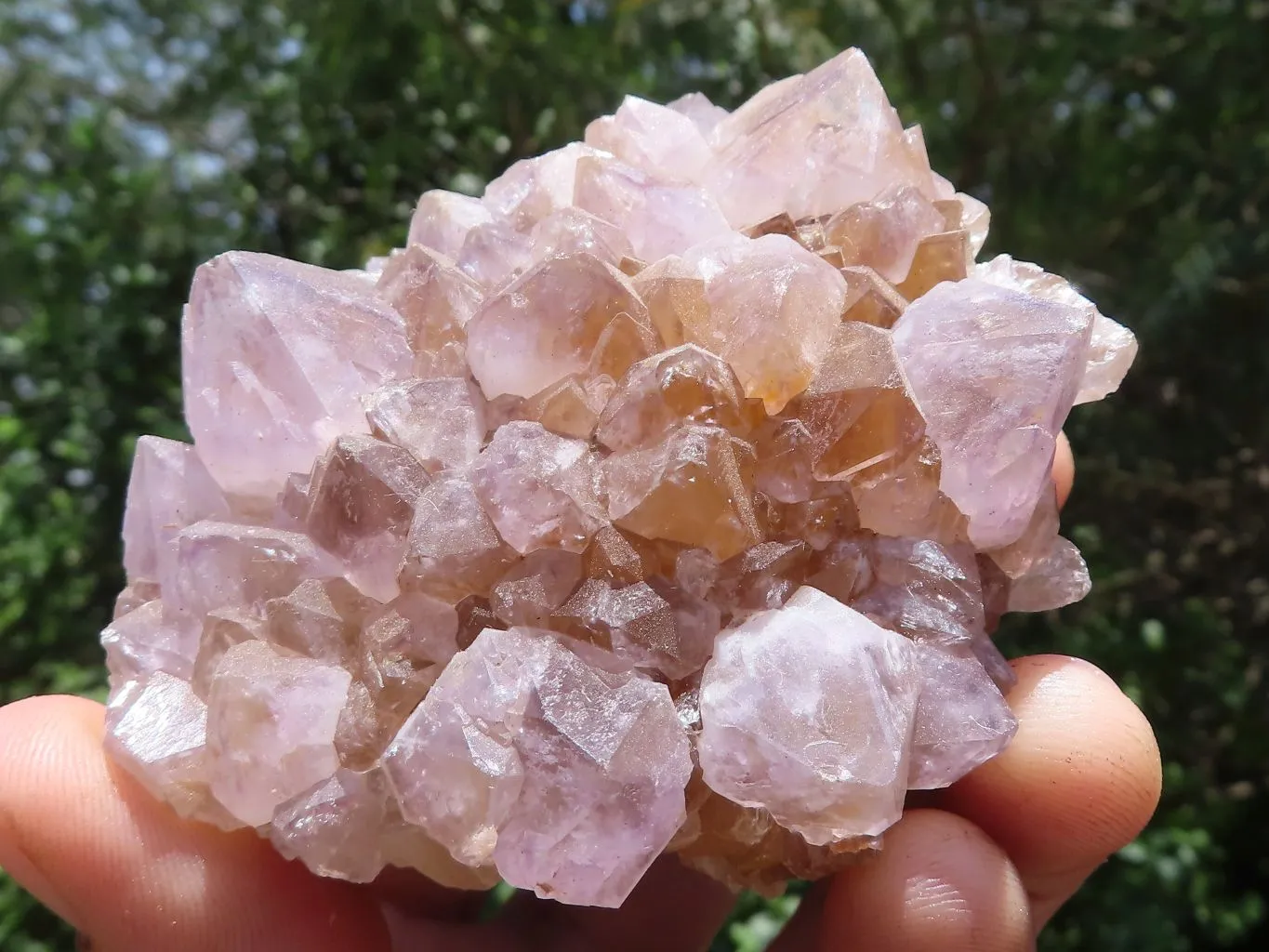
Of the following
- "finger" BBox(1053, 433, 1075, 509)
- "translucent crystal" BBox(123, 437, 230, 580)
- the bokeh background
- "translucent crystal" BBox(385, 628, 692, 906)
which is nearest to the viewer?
"translucent crystal" BBox(385, 628, 692, 906)

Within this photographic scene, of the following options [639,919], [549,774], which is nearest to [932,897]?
[549,774]

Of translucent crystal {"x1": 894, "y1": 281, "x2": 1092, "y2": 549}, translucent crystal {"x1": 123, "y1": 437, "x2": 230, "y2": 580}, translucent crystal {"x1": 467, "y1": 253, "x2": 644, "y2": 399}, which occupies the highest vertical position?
translucent crystal {"x1": 467, "y1": 253, "x2": 644, "y2": 399}

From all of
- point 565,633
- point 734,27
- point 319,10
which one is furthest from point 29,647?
point 734,27

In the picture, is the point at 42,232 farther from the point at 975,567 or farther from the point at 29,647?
the point at 975,567

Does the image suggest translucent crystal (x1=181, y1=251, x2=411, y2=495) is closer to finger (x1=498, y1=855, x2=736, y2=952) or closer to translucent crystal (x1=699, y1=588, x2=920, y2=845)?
→ translucent crystal (x1=699, y1=588, x2=920, y2=845)

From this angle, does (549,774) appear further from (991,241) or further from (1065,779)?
(991,241)

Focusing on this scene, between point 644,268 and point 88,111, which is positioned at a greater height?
point 88,111

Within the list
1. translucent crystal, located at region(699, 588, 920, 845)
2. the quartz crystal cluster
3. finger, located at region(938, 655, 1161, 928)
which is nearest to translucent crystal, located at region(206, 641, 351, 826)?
the quartz crystal cluster
